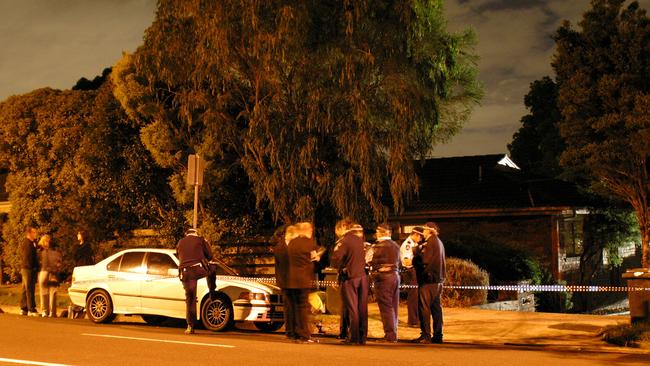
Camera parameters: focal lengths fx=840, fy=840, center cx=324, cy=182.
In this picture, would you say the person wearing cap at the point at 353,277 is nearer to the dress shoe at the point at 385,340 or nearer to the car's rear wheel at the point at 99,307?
the dress shoe at the point at 385,340

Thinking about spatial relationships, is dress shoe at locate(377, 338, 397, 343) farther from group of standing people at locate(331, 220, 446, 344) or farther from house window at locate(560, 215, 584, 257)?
house window at locate(560, 215, 584, 257)

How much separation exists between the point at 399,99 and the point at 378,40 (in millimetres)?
1371

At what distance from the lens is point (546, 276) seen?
26406mm

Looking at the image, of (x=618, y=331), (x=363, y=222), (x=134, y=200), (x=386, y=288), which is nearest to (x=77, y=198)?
(x=134, y=200)

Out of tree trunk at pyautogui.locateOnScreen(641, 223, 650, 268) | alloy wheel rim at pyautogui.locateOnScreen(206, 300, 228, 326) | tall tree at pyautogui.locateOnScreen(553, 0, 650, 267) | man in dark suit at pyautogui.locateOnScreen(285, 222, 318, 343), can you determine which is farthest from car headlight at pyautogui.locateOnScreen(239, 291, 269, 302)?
tree trunk at pyautogui.locateOnScreen(641, 223, 650, 268)

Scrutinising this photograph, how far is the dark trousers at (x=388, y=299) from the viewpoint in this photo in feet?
41.3

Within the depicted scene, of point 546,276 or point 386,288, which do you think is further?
point 546,276

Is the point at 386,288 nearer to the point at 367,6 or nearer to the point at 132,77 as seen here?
the point at 367,6

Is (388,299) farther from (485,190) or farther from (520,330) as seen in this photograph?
(485,190)

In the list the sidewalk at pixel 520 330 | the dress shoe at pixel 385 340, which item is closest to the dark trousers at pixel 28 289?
the sidewalk at pixel 520 330

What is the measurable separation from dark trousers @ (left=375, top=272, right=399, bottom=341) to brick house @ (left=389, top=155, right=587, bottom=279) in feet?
46.9

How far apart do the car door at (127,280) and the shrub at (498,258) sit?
10.3 m

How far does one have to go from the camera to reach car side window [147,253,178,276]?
1501 centimetres

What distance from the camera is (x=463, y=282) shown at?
64.2ft
